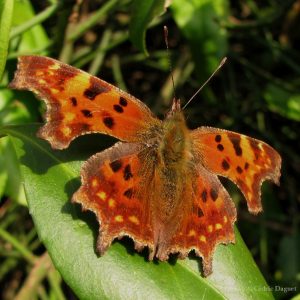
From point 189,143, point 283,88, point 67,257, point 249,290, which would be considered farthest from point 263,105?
point 67,257

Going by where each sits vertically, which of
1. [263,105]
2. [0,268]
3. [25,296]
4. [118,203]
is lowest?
[0,268]

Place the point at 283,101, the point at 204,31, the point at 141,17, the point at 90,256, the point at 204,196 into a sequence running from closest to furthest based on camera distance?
1. the point at 90,256
2. the point at 204,196
3. the point at 141,17
4. the point at 204,31
5. the point at 283,101

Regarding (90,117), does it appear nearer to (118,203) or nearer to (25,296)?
(118,203)

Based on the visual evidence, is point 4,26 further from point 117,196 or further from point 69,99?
point 117,196

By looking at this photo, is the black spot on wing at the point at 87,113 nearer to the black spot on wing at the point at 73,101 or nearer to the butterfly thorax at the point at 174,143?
the black spot on wing at the point at 73,101

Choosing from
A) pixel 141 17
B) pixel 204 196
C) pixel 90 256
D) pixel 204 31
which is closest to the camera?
pixel 90 256

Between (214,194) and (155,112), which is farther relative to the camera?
(155,112)

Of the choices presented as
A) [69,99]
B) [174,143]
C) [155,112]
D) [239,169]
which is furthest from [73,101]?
[155,112]
